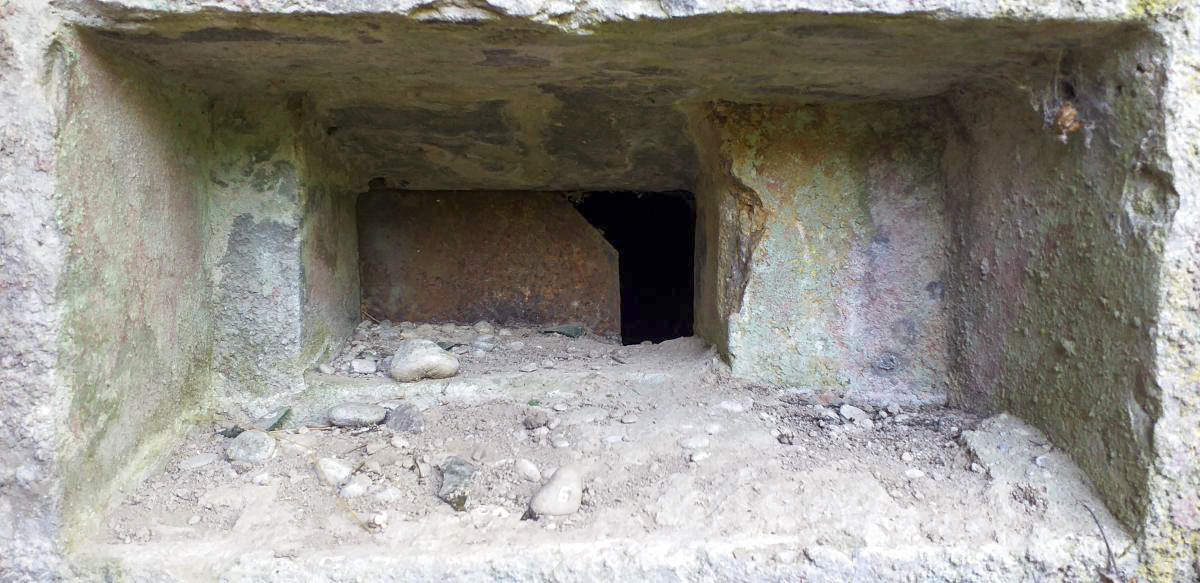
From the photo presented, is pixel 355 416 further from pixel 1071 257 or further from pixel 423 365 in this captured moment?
pixel 1071 257

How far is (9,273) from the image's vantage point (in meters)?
0.93

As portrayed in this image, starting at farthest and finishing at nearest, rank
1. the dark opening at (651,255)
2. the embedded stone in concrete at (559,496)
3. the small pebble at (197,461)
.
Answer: the dark opening at (651,255), the small pebble at (197,461), the embedded stone in concrete at (559,496)

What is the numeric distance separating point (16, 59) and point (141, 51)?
0.16 meters

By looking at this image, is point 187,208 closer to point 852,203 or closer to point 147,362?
point 147,362

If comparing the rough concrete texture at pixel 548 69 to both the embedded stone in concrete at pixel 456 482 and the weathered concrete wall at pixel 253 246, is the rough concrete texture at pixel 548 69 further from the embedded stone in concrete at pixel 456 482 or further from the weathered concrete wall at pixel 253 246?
the embedded stone in concrete at pixel 456 482

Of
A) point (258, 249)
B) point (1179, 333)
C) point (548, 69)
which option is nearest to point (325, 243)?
point (258, 249)

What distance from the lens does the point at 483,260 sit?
1991 millimetres

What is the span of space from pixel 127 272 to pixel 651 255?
199 centimetres

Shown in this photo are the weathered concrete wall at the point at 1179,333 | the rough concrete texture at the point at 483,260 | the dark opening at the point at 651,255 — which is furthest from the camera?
the dark opening at the point at 651,255

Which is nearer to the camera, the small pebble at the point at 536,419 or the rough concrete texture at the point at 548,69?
the rough concrete texture at the point at 548,69

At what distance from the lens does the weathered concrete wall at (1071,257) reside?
38.2 inches

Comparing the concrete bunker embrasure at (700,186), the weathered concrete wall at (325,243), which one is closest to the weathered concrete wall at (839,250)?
the concrete bunker embrasure at (700,186)

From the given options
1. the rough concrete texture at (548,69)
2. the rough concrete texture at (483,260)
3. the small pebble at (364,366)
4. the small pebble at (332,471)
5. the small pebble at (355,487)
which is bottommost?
the small pebble at (355,487)

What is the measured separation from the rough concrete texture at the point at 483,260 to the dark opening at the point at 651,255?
1.38 ft
